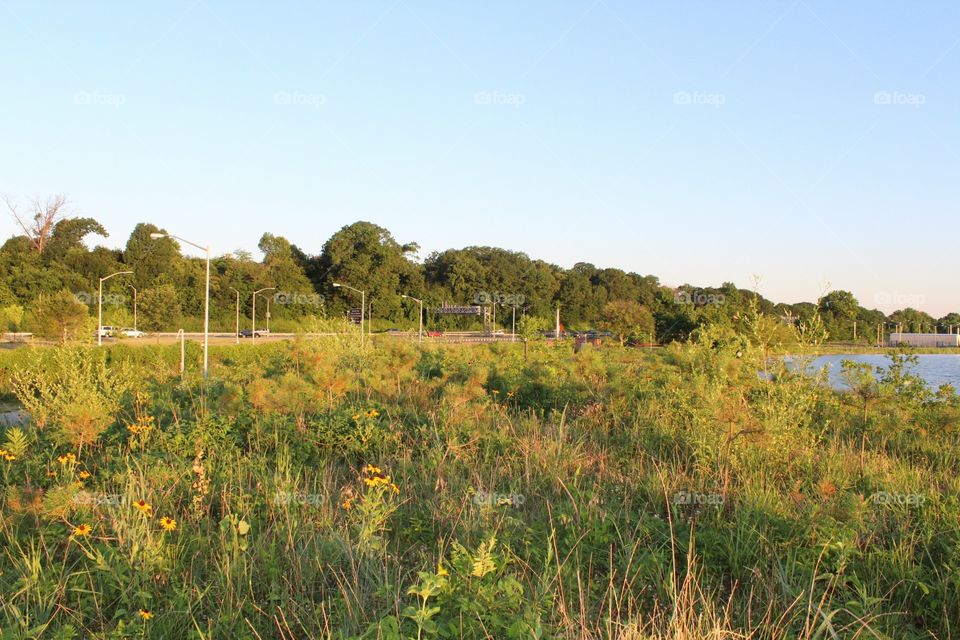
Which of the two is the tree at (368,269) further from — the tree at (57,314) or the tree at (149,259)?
the tree at (57,314)

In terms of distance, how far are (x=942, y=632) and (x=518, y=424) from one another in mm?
4460

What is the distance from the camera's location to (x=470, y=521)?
4.11 metres

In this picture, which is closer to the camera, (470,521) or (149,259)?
(470,521)

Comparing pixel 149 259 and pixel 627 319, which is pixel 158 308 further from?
pixel 627 319

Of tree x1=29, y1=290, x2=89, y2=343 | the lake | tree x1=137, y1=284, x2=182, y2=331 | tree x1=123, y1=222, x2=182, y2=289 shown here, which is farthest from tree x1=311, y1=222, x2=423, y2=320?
the lake

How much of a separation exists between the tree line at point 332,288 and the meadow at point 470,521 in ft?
112

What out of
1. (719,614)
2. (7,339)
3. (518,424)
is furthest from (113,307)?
(719,614)

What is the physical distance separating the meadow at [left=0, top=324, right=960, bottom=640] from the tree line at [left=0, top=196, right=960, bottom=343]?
112ft

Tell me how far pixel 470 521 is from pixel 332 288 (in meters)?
75.8

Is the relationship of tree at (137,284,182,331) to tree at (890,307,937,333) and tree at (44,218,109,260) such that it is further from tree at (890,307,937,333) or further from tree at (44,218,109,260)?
tree at (890,307,937,333)

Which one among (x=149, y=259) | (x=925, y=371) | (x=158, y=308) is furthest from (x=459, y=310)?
(x=925, y=371)

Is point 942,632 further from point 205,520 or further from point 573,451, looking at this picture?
point 205,520

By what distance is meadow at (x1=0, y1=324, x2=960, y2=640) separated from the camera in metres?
3.17

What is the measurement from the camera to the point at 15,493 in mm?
4273
